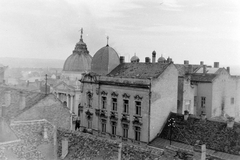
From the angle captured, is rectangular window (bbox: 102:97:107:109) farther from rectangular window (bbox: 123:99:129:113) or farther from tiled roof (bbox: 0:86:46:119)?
tiled roof (bbox: 0:86:46:119)

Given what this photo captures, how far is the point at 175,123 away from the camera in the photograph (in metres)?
39.2

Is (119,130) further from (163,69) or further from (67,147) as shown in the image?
(67,147)

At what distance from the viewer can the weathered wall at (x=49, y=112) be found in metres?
34.3

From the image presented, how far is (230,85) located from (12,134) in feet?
130

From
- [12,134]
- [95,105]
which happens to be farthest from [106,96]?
[12,134]

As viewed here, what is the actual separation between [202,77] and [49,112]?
2641cm

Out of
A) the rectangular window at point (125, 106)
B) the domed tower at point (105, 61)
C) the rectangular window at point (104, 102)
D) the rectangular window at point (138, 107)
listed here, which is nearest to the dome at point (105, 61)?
the domed tower at point (105, 61)

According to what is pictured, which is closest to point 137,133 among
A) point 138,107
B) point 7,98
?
point 138,107

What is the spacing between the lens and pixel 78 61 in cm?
8638

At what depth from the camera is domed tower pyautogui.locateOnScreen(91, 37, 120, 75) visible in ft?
158

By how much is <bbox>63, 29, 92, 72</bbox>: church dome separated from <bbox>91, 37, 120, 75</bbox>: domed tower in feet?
111

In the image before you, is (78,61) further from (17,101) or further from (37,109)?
(37,109)

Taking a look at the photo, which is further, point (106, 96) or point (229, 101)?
point (229, 101)

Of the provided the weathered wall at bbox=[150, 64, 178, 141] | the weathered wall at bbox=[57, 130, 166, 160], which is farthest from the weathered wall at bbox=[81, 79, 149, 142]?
the weathered wall at bbox=[57, 130, 166, 160]
